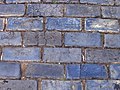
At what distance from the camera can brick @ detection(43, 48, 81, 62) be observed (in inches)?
79.5

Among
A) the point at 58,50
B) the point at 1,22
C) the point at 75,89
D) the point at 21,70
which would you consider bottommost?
the point at 75,89

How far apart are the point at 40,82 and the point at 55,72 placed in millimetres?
128

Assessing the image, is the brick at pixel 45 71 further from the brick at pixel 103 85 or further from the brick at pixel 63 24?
the brick at pixel 63 24

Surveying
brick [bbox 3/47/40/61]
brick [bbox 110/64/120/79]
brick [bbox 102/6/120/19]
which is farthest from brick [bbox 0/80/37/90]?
brick [bbox 102/6/120/19]

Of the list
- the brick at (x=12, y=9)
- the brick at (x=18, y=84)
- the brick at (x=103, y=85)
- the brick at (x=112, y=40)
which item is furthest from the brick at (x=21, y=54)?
the brick at (x=112, y=40)

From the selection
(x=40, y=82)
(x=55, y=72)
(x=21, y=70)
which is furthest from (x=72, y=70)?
(x=21, y=70)

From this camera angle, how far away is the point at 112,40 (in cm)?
211

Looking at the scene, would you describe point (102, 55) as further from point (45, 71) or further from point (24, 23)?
point (24, 23)

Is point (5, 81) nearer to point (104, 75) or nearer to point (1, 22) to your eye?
point (1, 22)

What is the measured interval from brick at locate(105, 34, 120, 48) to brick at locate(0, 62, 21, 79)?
2.25 ft

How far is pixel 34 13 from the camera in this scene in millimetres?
2209

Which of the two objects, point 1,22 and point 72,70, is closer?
point 72,70

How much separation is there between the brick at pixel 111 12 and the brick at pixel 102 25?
0.16ft

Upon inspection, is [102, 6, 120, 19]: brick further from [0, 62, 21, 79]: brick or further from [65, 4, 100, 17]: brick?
[0, 62, 21, 79]: brick
